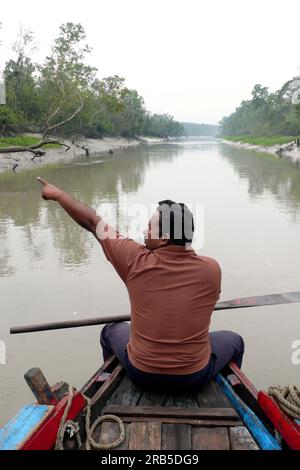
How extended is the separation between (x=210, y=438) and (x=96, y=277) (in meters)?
4.31

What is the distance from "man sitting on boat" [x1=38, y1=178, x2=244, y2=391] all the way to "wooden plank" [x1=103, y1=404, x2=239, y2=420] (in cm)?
17

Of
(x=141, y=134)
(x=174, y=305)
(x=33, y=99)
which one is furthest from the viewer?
(x=141, y=134)

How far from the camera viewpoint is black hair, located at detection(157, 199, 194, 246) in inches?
91.9

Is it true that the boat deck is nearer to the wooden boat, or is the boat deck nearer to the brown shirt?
the wooden boat

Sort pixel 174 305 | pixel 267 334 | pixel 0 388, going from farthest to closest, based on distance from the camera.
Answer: pixel 267 334
pixel 0 388
pixel 174 305

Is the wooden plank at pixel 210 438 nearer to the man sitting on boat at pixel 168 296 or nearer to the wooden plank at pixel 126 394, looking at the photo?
the man sitting on boat at pixel 168 296

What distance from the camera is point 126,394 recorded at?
2.65 metres

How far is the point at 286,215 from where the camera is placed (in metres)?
10.7

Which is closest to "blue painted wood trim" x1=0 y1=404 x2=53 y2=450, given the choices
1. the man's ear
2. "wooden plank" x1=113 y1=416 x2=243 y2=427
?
"wooden plank" x1=113 y1=416 x2=243 y2=427

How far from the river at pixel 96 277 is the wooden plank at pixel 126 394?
1.14 m

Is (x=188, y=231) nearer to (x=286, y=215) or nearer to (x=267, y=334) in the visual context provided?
(x=267, y=334)

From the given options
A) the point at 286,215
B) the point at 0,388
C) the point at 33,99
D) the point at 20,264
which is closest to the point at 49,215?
the point at 20,264
